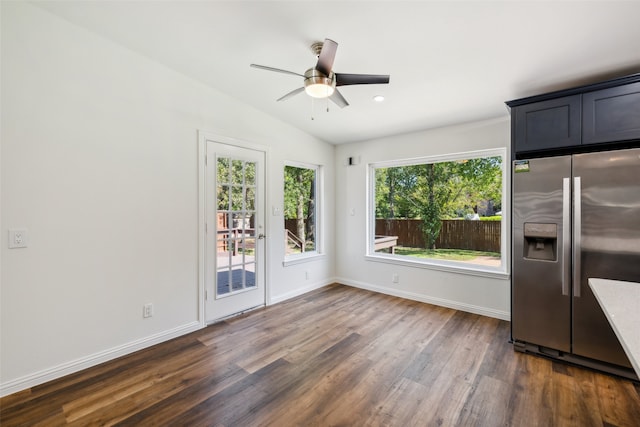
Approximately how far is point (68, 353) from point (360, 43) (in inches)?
136

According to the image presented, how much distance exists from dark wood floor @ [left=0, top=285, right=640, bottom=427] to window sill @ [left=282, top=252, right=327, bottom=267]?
120 cm

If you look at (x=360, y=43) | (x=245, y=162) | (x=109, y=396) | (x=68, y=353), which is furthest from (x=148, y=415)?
(x=360, y=43)

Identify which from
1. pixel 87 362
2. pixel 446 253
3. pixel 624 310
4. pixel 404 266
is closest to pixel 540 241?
pixel 446 253

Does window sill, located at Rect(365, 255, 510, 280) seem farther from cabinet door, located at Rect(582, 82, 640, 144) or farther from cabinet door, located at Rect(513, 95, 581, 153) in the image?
cabinet door, located at Rect(582, 82, 640, 144)

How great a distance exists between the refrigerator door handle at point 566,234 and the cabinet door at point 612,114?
1.45ft

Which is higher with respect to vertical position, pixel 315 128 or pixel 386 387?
pixel 315 128

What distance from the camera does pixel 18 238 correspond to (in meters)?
2.07

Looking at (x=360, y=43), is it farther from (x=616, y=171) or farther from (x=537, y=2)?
(x=616, y=171)

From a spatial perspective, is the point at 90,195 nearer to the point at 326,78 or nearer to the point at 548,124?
the point at 326,78

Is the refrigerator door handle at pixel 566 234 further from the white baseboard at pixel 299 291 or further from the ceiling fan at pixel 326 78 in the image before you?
the white baseboard at pixel 299 291

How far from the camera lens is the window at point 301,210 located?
4344 mm

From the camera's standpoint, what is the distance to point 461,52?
226cm

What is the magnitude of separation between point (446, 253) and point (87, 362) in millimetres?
4125

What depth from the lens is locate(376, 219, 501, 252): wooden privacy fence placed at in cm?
359
